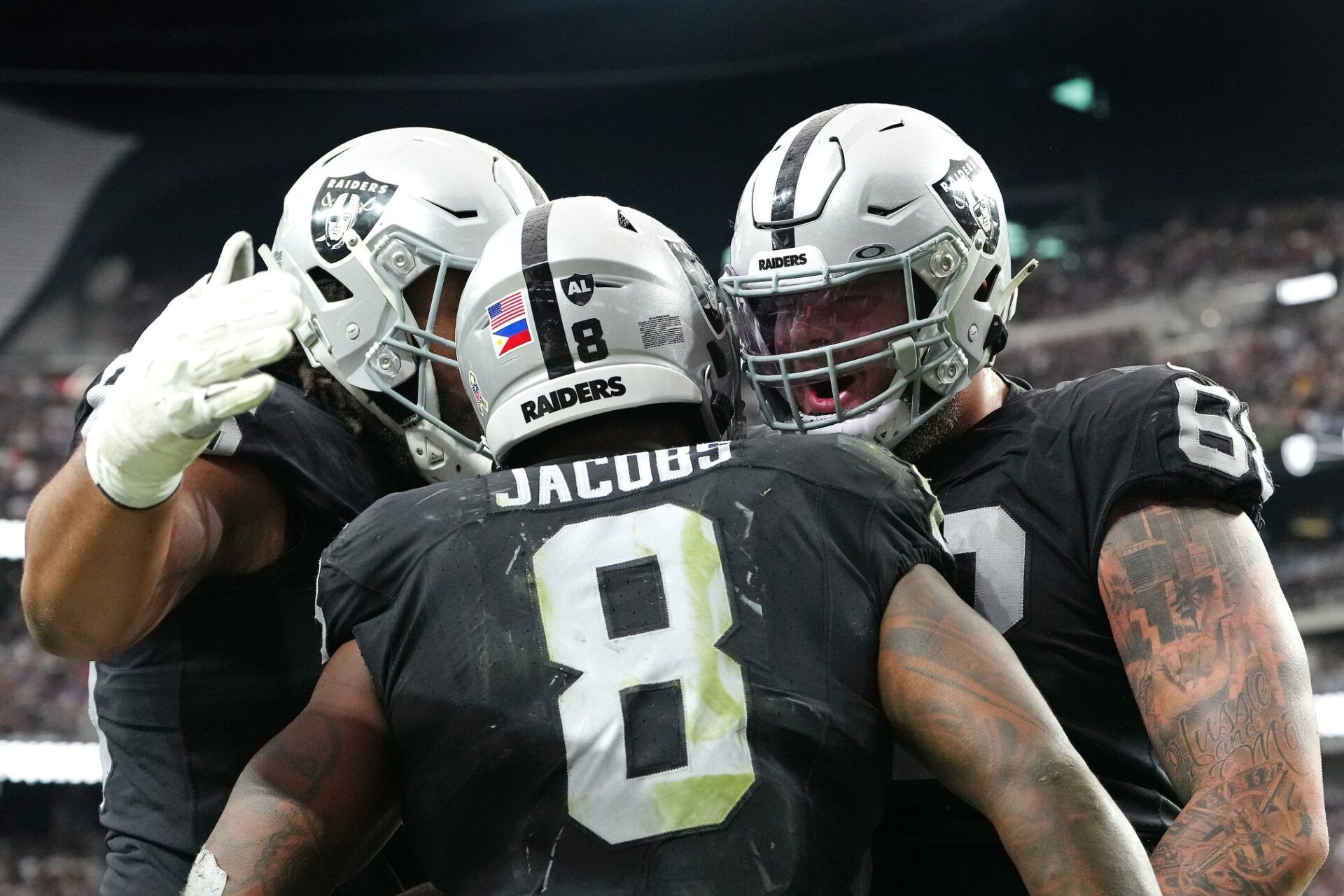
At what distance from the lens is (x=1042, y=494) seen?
2340 millimetres

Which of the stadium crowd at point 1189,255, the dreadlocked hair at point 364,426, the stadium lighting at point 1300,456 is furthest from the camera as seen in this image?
the stadium crowd at point 1189,255

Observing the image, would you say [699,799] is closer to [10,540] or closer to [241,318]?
[241,318]

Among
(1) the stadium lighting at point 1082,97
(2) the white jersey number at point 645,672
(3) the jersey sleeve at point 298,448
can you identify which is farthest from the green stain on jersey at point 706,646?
(1) the stadium lighting at point 1082,97

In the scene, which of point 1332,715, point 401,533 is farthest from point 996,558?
point 1332,715

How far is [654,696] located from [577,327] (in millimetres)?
583

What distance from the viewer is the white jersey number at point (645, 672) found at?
63.9 inches

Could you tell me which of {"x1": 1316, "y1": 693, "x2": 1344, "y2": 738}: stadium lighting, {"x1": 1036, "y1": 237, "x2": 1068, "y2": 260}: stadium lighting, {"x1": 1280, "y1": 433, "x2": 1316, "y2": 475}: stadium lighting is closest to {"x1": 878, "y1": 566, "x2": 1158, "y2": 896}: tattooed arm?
{"x1": 1316, "y1": 693, "x2": 1344, "y2": 738}: stadium lighting

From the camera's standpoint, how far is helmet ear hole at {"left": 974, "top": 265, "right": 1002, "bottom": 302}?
270 cm

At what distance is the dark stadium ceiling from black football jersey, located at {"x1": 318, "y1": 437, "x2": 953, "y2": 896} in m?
13.7

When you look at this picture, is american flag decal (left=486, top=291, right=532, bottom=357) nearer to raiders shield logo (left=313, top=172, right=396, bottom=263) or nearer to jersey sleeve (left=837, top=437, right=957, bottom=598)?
jersey sleeve (left=837, top=437, right=957, bottom=598)

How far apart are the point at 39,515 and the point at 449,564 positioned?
0.71m

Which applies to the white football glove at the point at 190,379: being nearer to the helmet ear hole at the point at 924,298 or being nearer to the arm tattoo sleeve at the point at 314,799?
the arm tattoo sleeve at the point at 314,799

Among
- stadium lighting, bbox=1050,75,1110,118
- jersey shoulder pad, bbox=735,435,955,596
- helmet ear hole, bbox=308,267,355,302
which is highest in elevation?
helmet ear hole, bbox=308,267,355,302

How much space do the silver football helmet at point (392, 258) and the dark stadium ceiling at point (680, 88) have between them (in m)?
12.4
